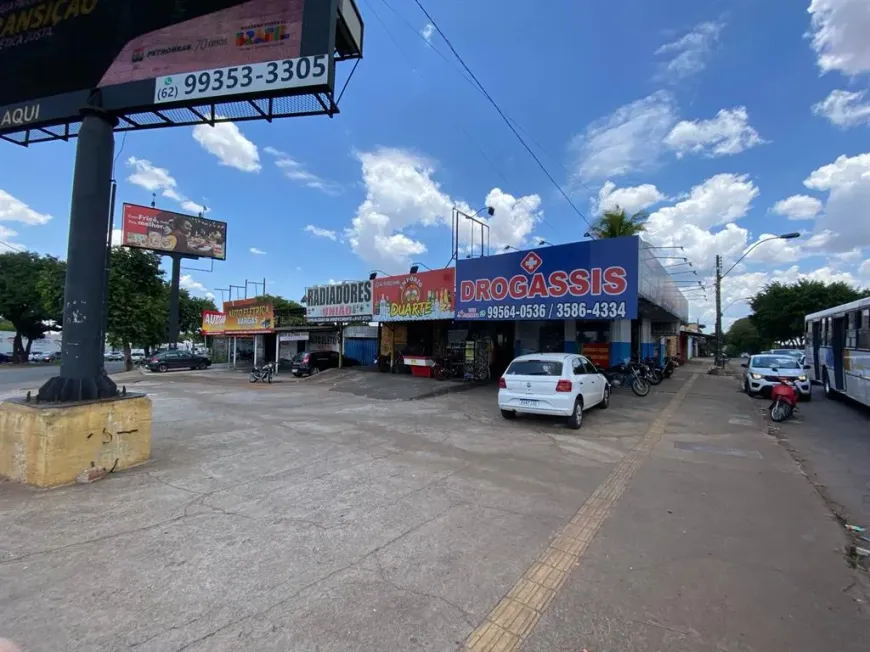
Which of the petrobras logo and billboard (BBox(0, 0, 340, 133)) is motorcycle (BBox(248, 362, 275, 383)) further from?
billboard (BBox(0, 0, 340, 133))

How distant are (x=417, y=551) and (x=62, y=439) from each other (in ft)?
15.5

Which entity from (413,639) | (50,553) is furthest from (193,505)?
(413,639)

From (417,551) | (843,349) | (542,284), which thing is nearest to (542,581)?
(417,551)

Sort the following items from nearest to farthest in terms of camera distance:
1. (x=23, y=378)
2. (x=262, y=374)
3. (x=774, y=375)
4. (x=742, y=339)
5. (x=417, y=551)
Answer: (x=417, y=551)
(x=774, y=375)
(x=262, y=374)
(x=23, y=378)
(x=742, y=339)

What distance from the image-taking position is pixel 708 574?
11.5ft

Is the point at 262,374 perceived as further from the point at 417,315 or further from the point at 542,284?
the point at 542,284

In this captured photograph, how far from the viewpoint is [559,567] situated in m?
3.58

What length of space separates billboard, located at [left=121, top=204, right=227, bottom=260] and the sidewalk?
3654 cm

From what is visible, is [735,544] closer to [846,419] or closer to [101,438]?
[101,438]

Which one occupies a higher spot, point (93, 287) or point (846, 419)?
point (93, 287)

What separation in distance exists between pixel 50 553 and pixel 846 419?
1537cm

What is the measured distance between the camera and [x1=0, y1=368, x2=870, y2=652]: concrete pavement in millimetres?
2754

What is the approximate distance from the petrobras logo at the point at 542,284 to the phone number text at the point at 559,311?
0.31 meters

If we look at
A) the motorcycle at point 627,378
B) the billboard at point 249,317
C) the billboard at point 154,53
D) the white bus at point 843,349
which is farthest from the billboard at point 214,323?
the white bus at point 843,349
